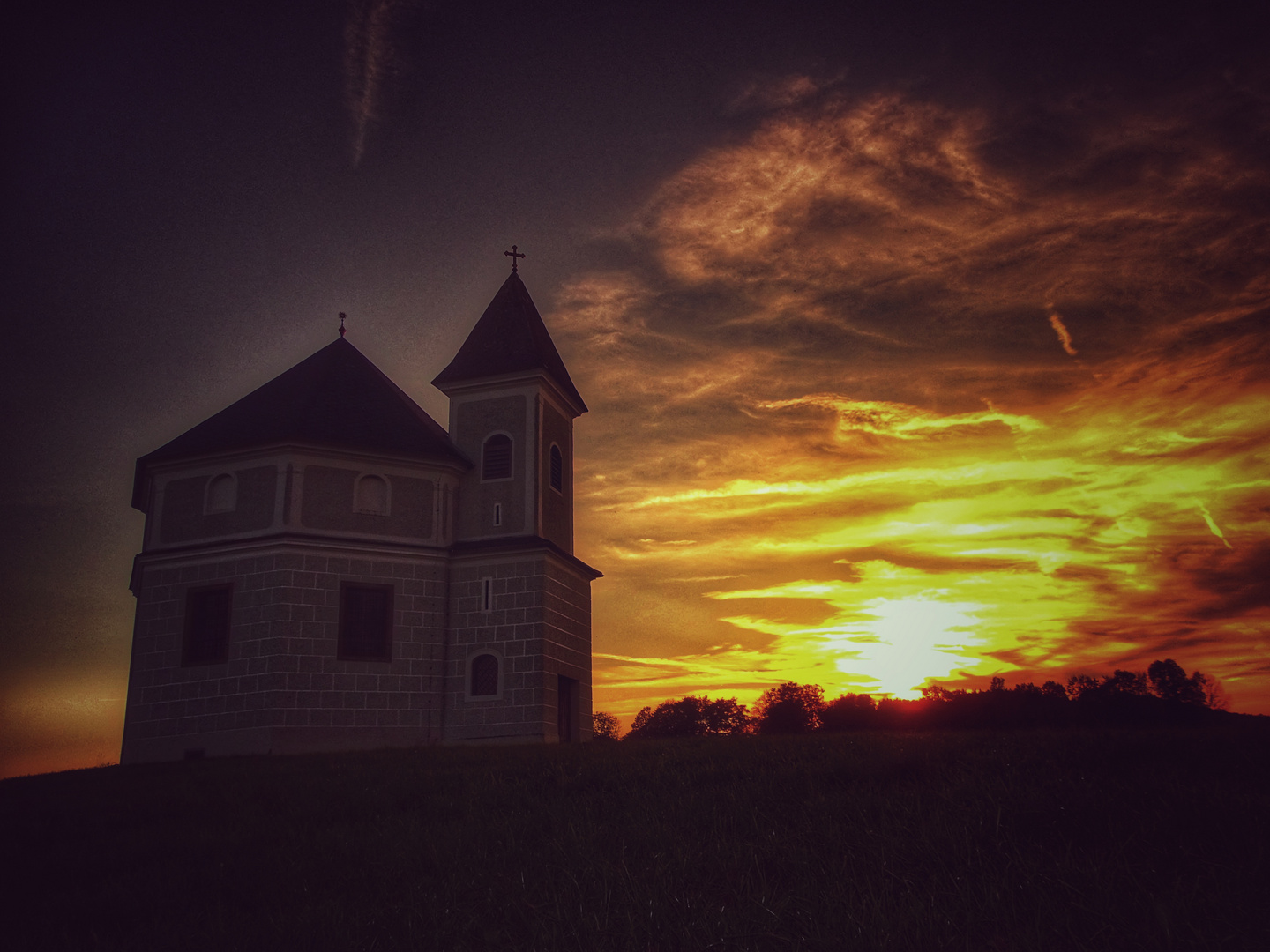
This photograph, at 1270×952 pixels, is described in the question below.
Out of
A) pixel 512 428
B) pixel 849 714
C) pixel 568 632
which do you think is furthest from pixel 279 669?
pixel 849 714

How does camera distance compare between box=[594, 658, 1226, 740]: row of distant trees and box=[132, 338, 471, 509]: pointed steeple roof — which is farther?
box=[132, 338, 471, 509]: pointed steeple roof

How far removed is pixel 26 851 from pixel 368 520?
1676 centimetres

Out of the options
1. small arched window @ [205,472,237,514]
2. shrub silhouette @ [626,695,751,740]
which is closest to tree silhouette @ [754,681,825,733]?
shrub silhouette @ [626,695,751,740]

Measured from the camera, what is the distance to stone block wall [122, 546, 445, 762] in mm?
25359

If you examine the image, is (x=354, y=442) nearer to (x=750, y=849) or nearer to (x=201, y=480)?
(x=201, y=480)

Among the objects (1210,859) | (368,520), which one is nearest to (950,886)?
(1210,859)

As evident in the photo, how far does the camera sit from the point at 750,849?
7785 mm

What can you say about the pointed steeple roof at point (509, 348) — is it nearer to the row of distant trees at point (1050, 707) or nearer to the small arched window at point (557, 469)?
the small arched window at point (557, 469)

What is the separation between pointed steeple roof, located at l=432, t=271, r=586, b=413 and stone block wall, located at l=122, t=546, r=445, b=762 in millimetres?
7556

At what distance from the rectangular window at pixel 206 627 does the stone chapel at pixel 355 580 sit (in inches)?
2.2

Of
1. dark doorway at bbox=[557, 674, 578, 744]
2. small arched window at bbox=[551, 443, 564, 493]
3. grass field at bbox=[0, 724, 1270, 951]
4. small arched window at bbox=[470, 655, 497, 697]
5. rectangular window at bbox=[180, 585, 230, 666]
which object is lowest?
grass field at bbox=[0, 724, 1270, 951]

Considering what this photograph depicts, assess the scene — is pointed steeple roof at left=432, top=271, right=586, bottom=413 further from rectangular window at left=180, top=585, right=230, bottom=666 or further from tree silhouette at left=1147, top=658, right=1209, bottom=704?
tree silhouette at left=1147, top=658, right=1209, bottom=704

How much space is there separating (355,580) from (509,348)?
10103 millimetres

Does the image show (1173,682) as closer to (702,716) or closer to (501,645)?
(501,645)
